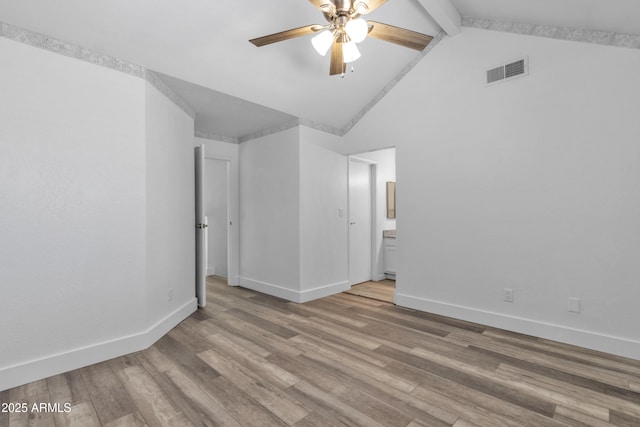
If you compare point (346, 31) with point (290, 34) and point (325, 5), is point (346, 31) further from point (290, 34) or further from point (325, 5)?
point (290, 34)

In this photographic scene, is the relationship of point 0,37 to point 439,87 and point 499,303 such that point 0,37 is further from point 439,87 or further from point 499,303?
point 499,303

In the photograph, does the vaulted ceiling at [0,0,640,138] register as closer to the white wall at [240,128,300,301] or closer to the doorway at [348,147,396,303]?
the white wall at [240,128,300,301]

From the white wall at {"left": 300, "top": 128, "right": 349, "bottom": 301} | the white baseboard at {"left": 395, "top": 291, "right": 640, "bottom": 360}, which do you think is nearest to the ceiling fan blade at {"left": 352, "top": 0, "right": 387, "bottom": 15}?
the white wall at {"left": 300, "top": 128, "right": 349, "bottom": 301}

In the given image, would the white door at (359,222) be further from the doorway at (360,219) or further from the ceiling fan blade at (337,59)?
the ceiling fan blade at (337,59)

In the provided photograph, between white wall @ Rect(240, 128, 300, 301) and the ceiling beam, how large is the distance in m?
1.97

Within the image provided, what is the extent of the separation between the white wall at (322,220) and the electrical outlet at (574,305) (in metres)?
2.68

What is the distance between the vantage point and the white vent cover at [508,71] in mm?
3018

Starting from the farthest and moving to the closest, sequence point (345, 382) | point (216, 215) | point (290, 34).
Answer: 1. point (216, 215)
2. point (290, 34)
3. point (345, 382)

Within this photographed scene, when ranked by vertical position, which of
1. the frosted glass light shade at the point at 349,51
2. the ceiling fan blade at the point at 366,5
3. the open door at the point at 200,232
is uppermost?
the ceiling fan blade at the point at 366,5

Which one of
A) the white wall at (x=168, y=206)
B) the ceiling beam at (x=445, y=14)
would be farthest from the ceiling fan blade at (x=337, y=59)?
the white wall at (x=168, y=206)

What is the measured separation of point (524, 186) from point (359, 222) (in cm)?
254

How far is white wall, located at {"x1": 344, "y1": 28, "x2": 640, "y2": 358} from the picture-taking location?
8.56ft

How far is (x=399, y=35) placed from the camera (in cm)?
234

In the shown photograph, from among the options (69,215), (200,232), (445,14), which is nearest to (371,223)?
(200,232)
